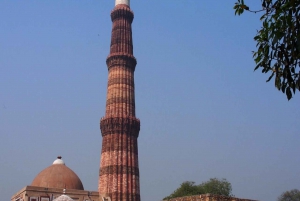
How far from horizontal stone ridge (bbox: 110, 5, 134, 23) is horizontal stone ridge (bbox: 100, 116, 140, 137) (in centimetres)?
974

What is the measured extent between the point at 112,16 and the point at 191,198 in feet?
76.9

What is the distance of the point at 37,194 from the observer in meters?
21.5

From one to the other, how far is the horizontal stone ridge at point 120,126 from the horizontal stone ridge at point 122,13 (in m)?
9.74

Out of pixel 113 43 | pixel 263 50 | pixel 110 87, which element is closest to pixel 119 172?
pixel 110 87

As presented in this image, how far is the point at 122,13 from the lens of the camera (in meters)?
33.7

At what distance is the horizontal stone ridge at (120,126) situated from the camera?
2997 cm

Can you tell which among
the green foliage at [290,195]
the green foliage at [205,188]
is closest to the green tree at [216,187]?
the green foliage at [205,188]

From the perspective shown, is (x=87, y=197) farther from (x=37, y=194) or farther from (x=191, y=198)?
(x=191, y=198)

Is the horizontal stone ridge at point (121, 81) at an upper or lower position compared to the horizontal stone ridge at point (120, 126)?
upper

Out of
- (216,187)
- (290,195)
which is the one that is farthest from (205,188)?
(290,195)

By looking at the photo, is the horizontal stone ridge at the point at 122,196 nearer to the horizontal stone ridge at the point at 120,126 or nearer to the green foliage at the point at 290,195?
the horizontal stone ridge at the point at 120,126

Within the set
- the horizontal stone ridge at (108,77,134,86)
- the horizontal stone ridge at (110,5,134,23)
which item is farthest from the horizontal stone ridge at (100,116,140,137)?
the horizontal stone ridge at (110,5,134,23)

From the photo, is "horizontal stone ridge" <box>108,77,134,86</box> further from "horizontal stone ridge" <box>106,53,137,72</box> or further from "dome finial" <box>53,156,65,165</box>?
"dome finial" <box>53,156,65,165</box>

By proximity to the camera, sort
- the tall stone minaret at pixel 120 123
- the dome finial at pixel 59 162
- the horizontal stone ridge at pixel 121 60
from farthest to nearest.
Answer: the horizontal stone ridge at pixel 121 60 → the tall stone minaret at pixel 120 123 → the dome finial at pixel 59 162
